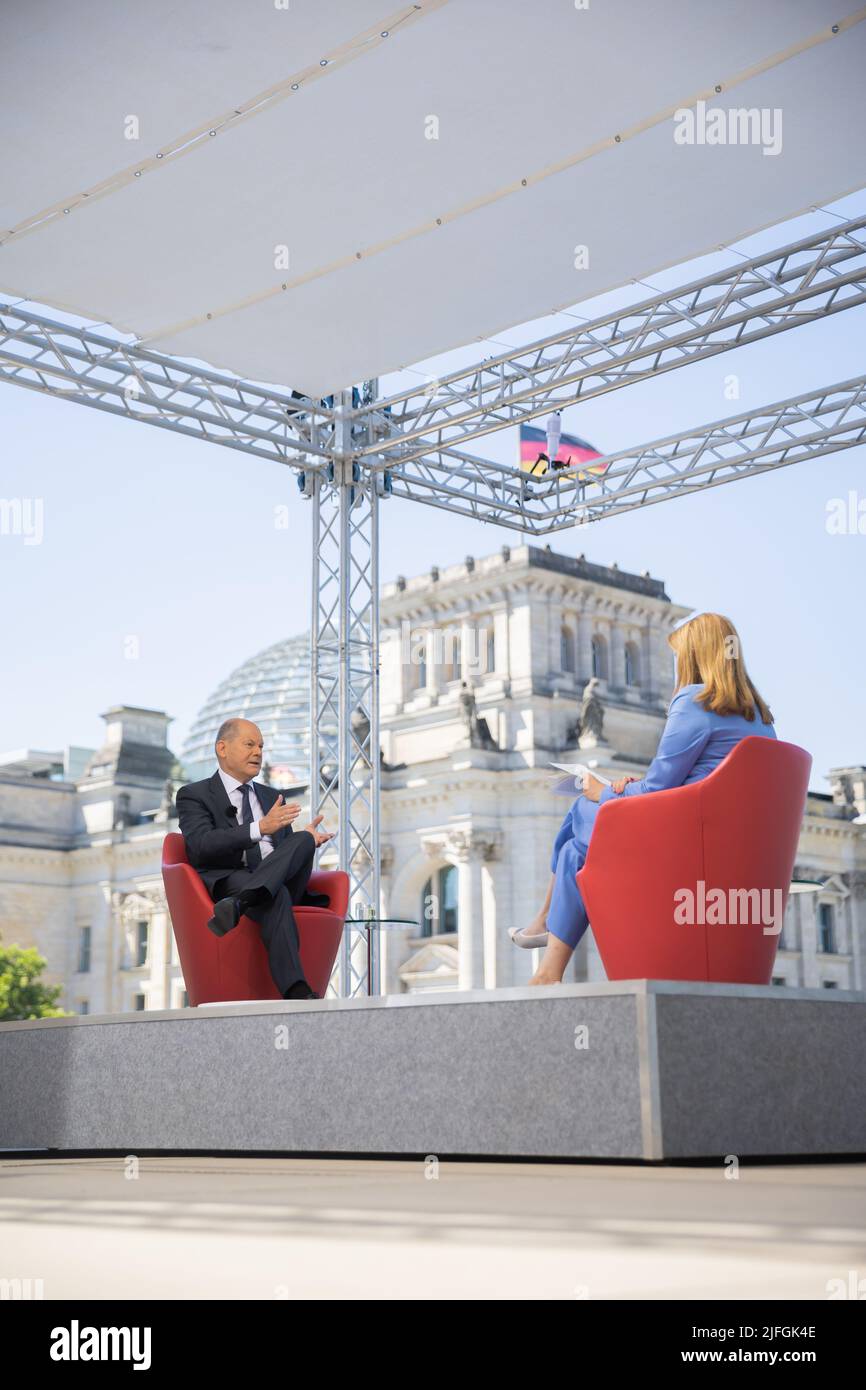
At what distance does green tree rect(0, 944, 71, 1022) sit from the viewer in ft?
139

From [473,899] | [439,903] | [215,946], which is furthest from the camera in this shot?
[439,903]

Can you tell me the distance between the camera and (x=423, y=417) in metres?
13.5

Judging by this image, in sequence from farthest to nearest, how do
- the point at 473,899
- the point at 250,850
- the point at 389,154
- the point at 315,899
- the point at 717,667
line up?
the point at 473,899 < the point at 389,154 < the point at 315,899 < the point at 250,850 < the point at 717,667

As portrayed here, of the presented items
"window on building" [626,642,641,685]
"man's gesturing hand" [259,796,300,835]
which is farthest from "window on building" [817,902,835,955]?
"man's gesturing hand" [259,796,300,835]

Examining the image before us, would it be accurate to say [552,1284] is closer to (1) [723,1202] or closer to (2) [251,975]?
(1) [723,1202]

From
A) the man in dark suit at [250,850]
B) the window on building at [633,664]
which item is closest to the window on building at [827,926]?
the window on building at [633,664]

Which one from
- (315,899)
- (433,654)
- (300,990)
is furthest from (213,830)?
(433,654)

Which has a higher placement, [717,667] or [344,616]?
[344,616]

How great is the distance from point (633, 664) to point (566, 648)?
3.32 metres

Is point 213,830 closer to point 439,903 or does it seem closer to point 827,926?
point 439,903

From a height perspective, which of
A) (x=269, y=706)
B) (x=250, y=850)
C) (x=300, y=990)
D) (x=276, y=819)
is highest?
(x=269, y=706)

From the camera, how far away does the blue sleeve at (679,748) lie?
4953 millimetres
